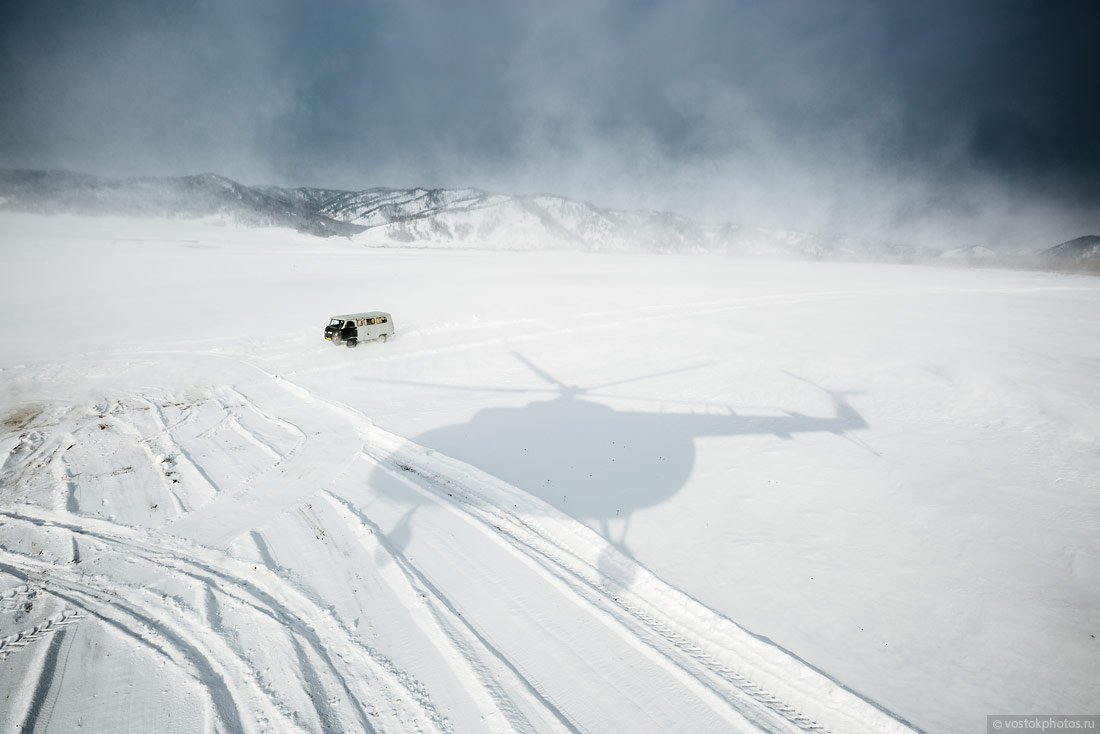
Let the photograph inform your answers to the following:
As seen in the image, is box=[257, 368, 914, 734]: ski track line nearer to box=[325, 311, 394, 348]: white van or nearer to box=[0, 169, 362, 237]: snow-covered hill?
box=[325, 311, 394, 348]: white van

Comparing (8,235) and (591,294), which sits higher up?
(8,235)

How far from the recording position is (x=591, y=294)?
37875 millimetres

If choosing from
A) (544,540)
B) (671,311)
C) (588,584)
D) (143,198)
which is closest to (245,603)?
(544,540)

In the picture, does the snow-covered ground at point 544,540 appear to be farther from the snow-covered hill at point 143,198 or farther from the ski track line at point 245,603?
the snow-covered hill at point 143,198

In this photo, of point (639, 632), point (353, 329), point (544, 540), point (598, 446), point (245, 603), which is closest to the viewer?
point (639, 632)

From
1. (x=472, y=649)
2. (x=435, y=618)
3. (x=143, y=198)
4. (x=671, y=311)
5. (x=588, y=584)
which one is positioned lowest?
(x=472, y=649)

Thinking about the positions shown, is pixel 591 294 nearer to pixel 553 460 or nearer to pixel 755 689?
pixel 553 460

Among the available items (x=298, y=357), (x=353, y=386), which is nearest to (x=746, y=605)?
(x=353, y=386)

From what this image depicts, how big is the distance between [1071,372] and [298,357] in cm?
3203

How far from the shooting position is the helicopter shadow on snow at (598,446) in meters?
8.77

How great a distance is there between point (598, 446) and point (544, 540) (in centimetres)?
424

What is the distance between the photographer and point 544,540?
7.62 meters

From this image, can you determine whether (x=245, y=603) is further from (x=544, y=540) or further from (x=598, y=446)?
(x=598, y=446)

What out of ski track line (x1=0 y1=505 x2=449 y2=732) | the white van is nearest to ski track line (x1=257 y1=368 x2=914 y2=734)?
ski track line (x1=0 y1=505 x2=449 y2=732)
